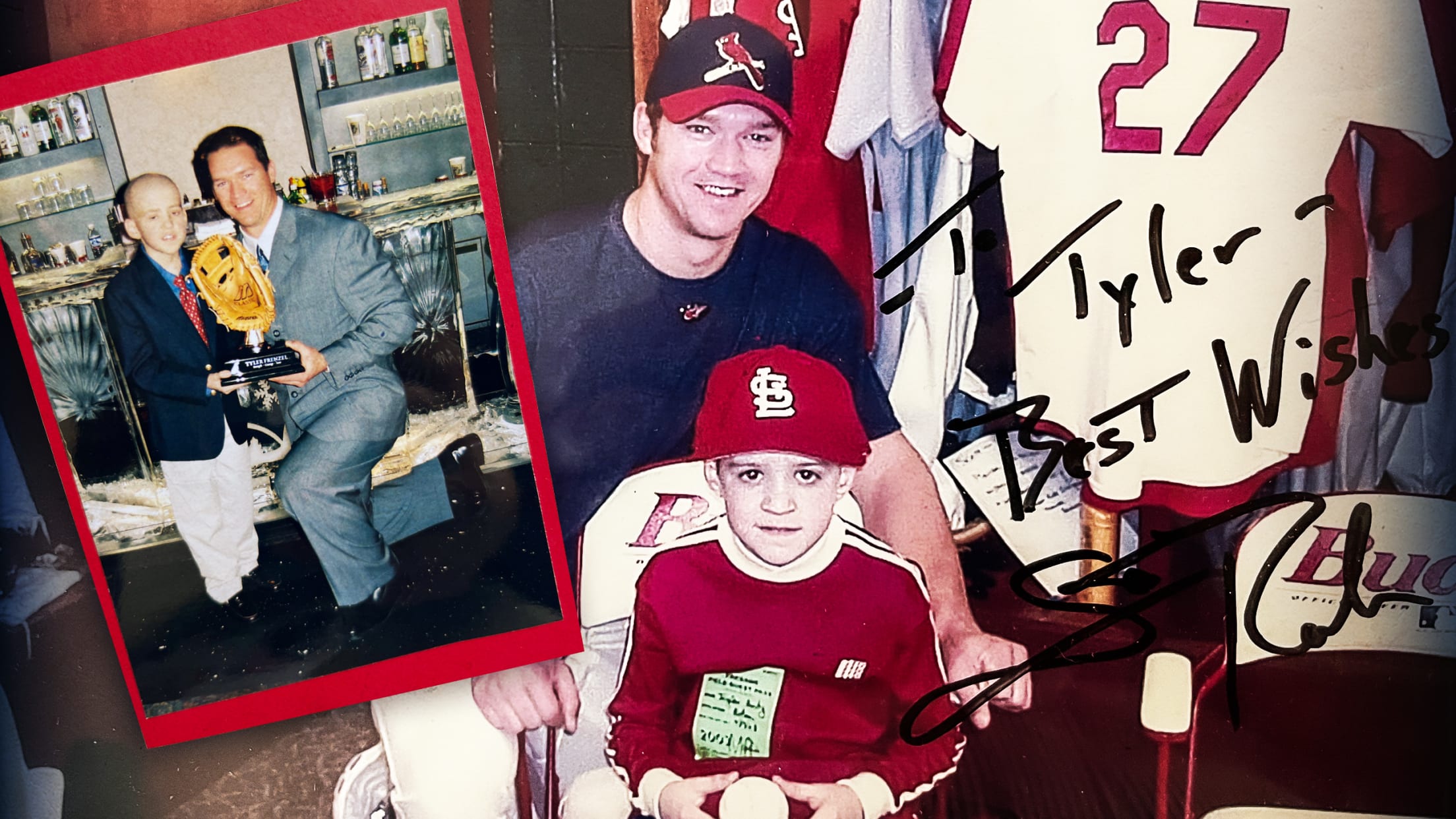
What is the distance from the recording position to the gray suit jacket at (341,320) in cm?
97

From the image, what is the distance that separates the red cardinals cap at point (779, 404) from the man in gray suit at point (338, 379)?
350mm

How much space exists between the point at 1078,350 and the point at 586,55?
66cm

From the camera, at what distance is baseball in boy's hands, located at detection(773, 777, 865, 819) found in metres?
1.02

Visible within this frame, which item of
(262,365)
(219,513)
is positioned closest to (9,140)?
(262,365)

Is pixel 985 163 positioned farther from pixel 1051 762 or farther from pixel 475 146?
pixel 1051 762

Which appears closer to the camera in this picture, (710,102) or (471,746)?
(710,102)

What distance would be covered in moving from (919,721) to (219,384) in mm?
931

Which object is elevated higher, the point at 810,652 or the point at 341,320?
the point at 341,320

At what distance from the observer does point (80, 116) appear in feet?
3.14

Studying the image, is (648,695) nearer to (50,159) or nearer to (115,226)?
(115,226)

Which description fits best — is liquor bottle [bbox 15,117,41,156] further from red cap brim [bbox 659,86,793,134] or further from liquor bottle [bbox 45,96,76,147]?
red cap brim [bbox 659,86,793,134]

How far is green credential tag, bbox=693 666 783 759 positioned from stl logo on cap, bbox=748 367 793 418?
0.31 m

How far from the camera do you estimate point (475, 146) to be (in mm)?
958
